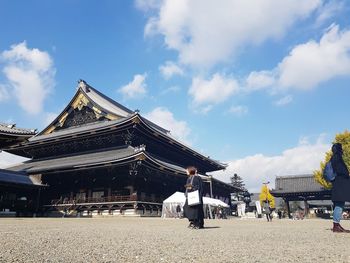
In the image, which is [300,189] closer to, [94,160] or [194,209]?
[94,160]

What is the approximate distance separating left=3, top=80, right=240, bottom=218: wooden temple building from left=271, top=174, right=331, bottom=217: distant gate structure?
344 inches

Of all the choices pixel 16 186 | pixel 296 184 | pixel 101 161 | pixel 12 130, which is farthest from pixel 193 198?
pixel 296 184

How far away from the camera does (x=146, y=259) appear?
318 cm

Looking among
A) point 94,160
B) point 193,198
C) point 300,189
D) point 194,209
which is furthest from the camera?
point 300,189

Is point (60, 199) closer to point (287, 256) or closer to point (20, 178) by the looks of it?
point (20, 178)

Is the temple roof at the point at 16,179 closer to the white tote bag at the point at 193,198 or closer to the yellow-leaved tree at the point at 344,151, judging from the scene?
the white tote bag at the point at 193,198

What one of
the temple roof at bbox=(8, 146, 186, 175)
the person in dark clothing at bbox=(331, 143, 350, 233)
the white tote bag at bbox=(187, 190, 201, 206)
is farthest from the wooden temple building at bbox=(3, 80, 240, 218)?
the person in dark clothing at bbox=(331, 143, 350, 233)

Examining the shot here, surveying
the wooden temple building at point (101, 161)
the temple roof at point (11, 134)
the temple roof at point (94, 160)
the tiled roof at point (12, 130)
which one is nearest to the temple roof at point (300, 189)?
the wooden temple building at point (101, 161)

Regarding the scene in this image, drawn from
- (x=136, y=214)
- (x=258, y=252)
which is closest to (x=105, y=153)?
(x=136, y=214)

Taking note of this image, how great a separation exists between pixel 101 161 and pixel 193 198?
15890 mm

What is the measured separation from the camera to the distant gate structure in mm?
34094

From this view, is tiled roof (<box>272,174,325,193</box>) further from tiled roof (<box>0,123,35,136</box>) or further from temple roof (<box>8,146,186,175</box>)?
tiled roof (<box>0,123,35,136</box>)

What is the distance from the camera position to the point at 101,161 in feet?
75.8

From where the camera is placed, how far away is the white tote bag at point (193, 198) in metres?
8.26
